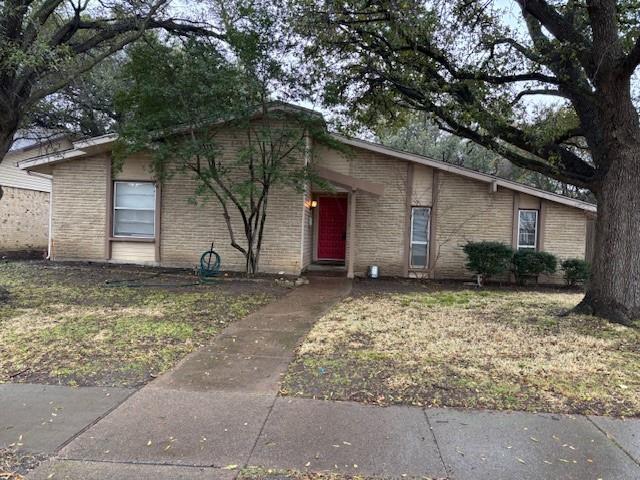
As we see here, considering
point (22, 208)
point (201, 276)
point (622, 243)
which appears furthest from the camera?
point (22, 208)

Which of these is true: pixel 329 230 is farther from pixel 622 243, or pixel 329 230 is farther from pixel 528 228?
pixel 622 243

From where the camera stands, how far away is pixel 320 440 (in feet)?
11.7

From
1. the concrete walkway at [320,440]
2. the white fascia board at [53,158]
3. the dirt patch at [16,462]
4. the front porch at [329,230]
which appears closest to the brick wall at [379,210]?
the front porch at [329,230]

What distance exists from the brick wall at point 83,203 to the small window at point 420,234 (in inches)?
374

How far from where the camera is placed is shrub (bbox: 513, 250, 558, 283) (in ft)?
43.0

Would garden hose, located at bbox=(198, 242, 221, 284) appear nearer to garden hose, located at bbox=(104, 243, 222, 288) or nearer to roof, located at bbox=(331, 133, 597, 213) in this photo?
garden hose, located at bbox=(104, 243, 222, 288)

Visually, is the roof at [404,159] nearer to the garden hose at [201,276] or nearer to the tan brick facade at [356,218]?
the tan brick facade at [356,218]

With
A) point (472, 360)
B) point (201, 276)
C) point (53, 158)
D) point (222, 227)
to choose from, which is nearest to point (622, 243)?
point (472, 360)

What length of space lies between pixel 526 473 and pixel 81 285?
10.0m

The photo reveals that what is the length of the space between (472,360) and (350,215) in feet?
27.1

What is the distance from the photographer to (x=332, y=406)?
421 cm

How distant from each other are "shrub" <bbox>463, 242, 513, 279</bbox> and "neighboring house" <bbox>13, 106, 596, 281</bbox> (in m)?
1.04

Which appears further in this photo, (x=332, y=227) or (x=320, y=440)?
(x=332, y=227)

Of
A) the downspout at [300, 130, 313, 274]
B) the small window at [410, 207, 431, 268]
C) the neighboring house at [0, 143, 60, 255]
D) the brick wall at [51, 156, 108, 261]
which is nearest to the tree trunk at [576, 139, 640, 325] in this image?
the small window at [410, 207, 431, 268]
